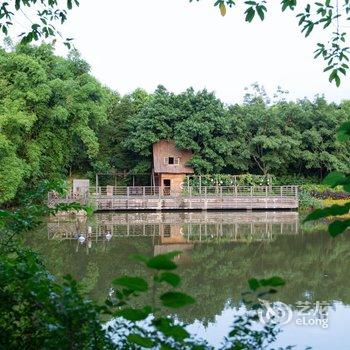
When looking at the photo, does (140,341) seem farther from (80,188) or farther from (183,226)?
(80,188)

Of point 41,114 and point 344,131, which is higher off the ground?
point 41,114

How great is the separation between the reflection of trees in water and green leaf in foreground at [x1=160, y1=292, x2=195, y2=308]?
593cm

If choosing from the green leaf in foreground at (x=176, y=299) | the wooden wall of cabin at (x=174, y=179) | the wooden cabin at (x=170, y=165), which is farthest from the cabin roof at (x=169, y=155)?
the green leaf in foreground at (x=176, y=299)

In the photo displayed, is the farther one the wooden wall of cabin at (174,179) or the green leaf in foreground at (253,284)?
the wooden wall of cabin at (174,179)

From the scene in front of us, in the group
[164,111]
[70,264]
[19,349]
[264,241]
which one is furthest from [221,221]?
[19,349]

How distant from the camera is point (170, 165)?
2586 centimetres

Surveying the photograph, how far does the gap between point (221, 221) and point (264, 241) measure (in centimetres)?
528

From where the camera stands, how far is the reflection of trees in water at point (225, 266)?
8.36m

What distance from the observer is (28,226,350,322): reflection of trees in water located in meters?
8.36

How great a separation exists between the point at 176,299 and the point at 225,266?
32.8ft

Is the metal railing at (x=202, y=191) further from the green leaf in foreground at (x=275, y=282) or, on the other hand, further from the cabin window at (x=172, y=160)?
the green leaf in foreground at (x=275, y=282)

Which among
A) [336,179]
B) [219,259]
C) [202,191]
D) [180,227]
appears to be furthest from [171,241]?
[336,179]

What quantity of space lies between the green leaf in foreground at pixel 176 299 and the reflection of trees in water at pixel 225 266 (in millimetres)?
5933

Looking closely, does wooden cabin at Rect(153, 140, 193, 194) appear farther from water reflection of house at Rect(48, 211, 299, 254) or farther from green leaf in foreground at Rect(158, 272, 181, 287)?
green leaf in foreground at Rect(158, 272, 181, 287)
